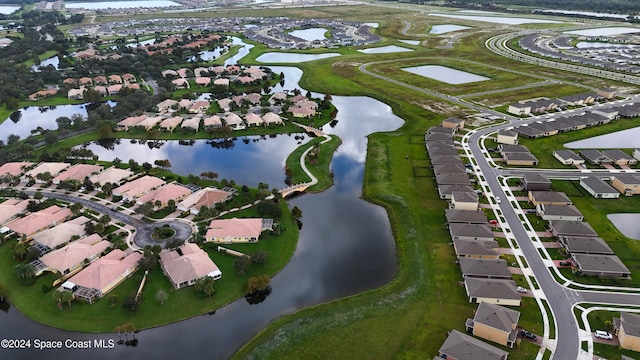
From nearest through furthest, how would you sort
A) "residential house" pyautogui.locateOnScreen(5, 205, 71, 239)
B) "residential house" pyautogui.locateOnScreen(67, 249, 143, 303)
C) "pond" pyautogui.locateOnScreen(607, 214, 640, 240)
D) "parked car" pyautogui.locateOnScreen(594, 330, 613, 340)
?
"parked car" pyautogui.locateOnScreen(594, 330, 613, 340) < "residential house" pyautogui.locateOnScreen(67, 249, 143, 303) < "pond" pyautogui.locateOnScreen(607, 214, 640, 240) < "residential house" pyautogui.locateOnScreen(5, 205, 71, 239)

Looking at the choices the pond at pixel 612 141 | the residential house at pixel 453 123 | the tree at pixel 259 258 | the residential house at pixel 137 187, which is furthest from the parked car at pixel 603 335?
the residential house at pixel 137 187

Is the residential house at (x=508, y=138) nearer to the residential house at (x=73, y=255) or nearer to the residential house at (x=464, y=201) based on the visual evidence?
the residential house at (x=464, y=201)

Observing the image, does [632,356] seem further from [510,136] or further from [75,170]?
A: [75,170]

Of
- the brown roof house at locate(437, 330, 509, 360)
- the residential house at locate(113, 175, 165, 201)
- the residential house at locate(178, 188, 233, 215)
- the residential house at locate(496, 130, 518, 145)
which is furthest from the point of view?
the residential house at locate(496, 130, 518, 145)

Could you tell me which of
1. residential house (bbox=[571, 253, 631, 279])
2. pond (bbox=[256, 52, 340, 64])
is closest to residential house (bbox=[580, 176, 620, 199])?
residential house (bbox=[571, 253, 631, 279])

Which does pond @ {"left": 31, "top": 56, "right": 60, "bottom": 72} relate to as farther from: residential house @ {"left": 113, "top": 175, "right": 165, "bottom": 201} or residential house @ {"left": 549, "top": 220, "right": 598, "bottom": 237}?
residential house @ {"left": 549, "top": 220, "right": 598, "bottom": 237}

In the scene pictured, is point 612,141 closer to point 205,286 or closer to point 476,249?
point 476,249

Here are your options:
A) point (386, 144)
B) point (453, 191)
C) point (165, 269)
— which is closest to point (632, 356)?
point (453, 191)
